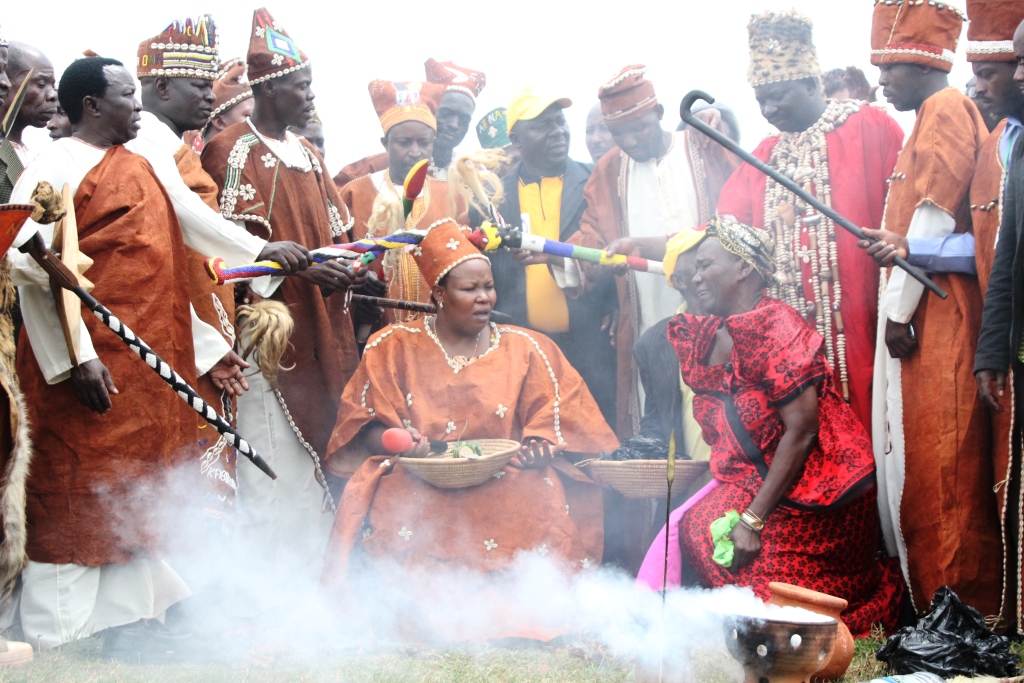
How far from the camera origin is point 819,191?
5.22 m

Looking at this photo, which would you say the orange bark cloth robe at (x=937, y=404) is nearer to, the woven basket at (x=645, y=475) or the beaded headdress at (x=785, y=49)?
the beaded headdress at (x=785, y=49)

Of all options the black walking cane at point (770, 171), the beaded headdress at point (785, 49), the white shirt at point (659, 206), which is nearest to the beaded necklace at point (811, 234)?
the beaded headdress at point (785, 49)

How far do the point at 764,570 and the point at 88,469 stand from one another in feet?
9.53

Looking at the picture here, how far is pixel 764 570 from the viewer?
4391 millimetres

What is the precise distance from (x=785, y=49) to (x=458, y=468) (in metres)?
2.72

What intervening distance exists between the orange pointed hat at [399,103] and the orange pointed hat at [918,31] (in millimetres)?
2744

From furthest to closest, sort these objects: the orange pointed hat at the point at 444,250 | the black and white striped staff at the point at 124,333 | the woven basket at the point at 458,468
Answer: the orange pointed hat at the point at 444,250, the woven basket at the point at 458,468, the black and white striped staff at the point at 124,333

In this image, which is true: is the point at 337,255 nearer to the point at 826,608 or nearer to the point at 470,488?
the point at 470,488

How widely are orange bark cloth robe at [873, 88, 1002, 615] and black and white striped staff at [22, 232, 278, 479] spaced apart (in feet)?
9.41

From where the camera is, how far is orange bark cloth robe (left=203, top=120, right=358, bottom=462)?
5.52 m

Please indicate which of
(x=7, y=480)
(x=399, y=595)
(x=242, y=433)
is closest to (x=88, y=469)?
(x=7, y=480)

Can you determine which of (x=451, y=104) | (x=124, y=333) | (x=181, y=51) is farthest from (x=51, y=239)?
(x=451, y=104)

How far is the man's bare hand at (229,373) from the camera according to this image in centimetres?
498

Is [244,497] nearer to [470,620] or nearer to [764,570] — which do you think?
[470,620]
